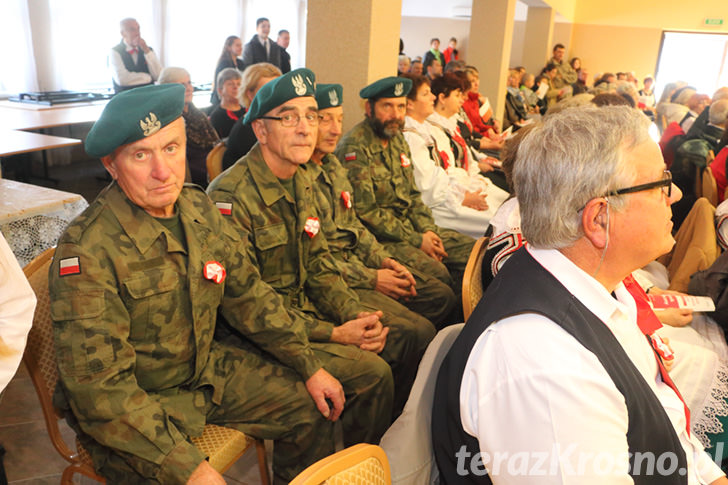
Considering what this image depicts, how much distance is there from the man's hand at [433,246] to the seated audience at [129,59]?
456 cm

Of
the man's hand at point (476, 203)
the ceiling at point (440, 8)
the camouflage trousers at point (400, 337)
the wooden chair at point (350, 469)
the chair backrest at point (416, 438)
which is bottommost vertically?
the camouflage trousers at point (400, 337)

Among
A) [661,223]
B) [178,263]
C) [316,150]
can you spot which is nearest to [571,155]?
[661,223]

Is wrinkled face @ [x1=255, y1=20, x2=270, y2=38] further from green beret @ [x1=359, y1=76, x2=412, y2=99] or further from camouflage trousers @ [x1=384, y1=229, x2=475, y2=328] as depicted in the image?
camouflage trousers @ [x1=384, y1=229, x2=475, y2=328]

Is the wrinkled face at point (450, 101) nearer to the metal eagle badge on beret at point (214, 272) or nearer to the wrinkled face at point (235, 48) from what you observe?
the metal eagle badge on beret at point (214, 272)

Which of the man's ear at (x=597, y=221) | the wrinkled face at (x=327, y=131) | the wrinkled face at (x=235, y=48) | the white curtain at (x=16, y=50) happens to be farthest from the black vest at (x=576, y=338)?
the white curtain at (x=16, y=50)

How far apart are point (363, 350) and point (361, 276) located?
54 centimetres

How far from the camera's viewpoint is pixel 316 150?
2592 mm

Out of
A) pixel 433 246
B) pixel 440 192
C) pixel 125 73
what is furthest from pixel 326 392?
pixel 125 73

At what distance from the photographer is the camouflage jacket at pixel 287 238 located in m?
2.00

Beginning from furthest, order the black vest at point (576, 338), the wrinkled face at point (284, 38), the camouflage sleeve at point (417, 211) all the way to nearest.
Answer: the wrinkled face at point (284, 38) → the camouflage sleeve at point (417, 211) → the black vest at point (576, 338)

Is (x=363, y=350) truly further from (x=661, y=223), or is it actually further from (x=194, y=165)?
(x=194, y=165)

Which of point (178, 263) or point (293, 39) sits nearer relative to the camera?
point (178, 263)

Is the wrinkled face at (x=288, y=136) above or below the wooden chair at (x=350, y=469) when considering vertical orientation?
above

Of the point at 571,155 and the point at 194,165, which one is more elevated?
the point at 571,155
